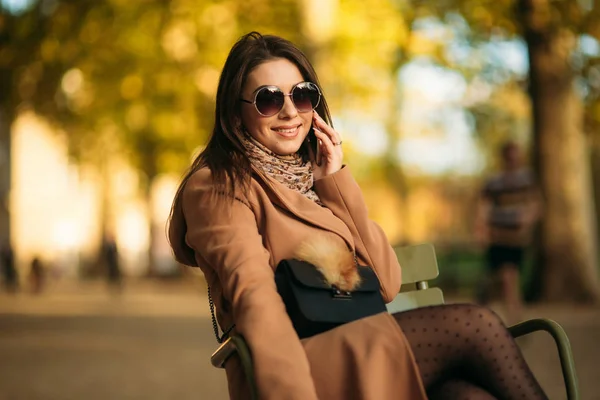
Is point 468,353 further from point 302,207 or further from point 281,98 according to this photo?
point 281,98

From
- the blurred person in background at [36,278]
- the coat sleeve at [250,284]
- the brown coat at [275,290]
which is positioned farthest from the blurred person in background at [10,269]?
the coat sleeve at [250,284]

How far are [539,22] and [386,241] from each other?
Answer: 42.4 ft

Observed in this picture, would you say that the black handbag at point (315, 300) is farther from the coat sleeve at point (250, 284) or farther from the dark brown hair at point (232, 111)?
the dark brown hair at point (232, 111)

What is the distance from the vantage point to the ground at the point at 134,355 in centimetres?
879

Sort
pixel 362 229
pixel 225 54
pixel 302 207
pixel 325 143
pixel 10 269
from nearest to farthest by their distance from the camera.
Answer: pixel 302 207 → pixel 362 229 → pixel 325 143 → pixel 225 54 → pixel 10 269

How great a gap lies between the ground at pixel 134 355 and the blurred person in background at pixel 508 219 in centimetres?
75

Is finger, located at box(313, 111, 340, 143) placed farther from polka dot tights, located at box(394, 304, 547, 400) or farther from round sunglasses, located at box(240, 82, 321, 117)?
polka dot tights, located at box(394, 304, 547, 400)

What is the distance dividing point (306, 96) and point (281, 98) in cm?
9

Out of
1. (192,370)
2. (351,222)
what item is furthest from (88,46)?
(351,222)

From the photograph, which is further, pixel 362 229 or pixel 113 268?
pixel 113 268

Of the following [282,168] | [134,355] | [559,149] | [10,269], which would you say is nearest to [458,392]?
[282,168]

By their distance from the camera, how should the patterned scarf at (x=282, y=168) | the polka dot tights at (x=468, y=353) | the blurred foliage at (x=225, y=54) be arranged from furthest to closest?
the blurred foliage at (x=225, y=54) < the patterned scarf at (x=282, y=168) < the polka dot tights at (x=468, y=353)

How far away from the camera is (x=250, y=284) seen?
3.05 metres

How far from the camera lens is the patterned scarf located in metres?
3.49
